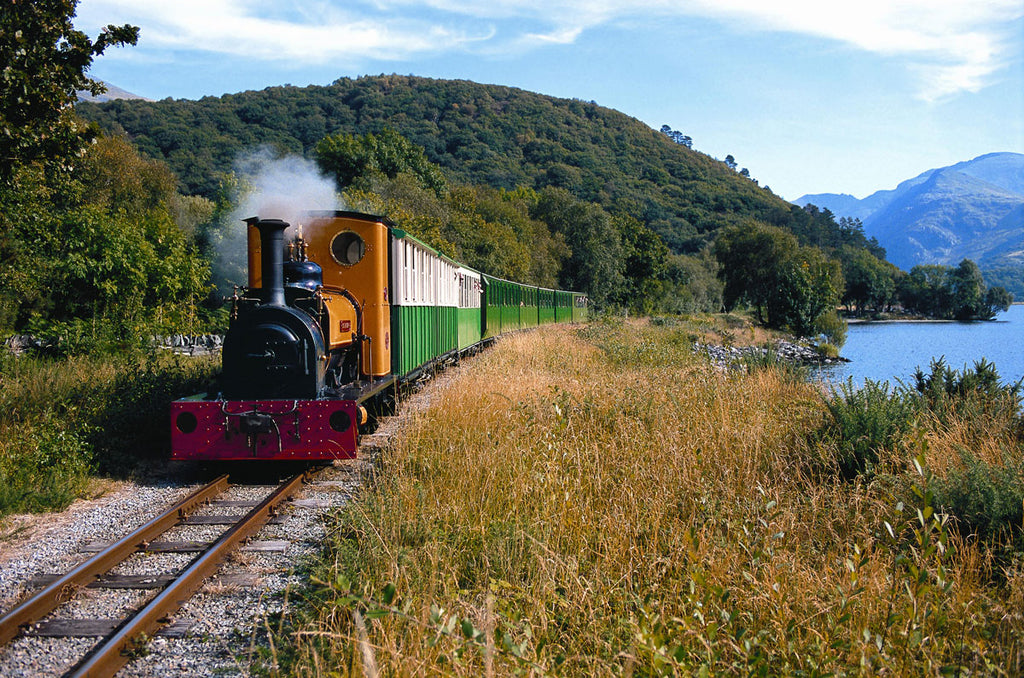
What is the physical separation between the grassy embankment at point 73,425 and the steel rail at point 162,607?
2.19m

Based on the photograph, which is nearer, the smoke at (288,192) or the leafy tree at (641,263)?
the smoke at (288,192)

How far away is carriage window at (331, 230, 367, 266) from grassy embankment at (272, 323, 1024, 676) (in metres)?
2.11

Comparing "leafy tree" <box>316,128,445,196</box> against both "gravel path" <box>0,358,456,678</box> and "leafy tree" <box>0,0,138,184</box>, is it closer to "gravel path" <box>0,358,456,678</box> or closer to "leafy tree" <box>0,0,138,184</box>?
"leafy tree" <box>0,0,138,184</box>

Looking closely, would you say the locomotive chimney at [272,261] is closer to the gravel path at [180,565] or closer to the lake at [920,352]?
the gravel path at [180,565]

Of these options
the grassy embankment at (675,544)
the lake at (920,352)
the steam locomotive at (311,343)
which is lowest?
the lake at (920,352)

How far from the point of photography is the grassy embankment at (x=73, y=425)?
261 inches

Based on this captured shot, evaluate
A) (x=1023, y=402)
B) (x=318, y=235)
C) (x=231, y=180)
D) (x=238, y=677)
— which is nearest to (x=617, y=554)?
(x=238, y=677)

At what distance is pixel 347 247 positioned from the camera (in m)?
8.88

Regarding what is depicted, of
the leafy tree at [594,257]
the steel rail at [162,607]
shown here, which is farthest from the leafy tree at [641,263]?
the steel rail at [162,607]

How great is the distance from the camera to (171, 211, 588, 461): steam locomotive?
23.3ft

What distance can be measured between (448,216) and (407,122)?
73.9 metres

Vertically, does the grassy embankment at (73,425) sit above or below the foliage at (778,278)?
below

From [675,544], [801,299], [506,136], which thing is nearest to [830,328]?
[801,299]

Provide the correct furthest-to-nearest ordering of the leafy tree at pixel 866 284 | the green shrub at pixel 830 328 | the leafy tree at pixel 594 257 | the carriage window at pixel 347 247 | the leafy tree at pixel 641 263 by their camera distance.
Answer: the leafy tree at pixel 866 284, the leafy tree at pixel 641 263, the leafy tree at pixel 594 257, the green shrub at pixel 830 328, the carriage window at pixel 347 247
